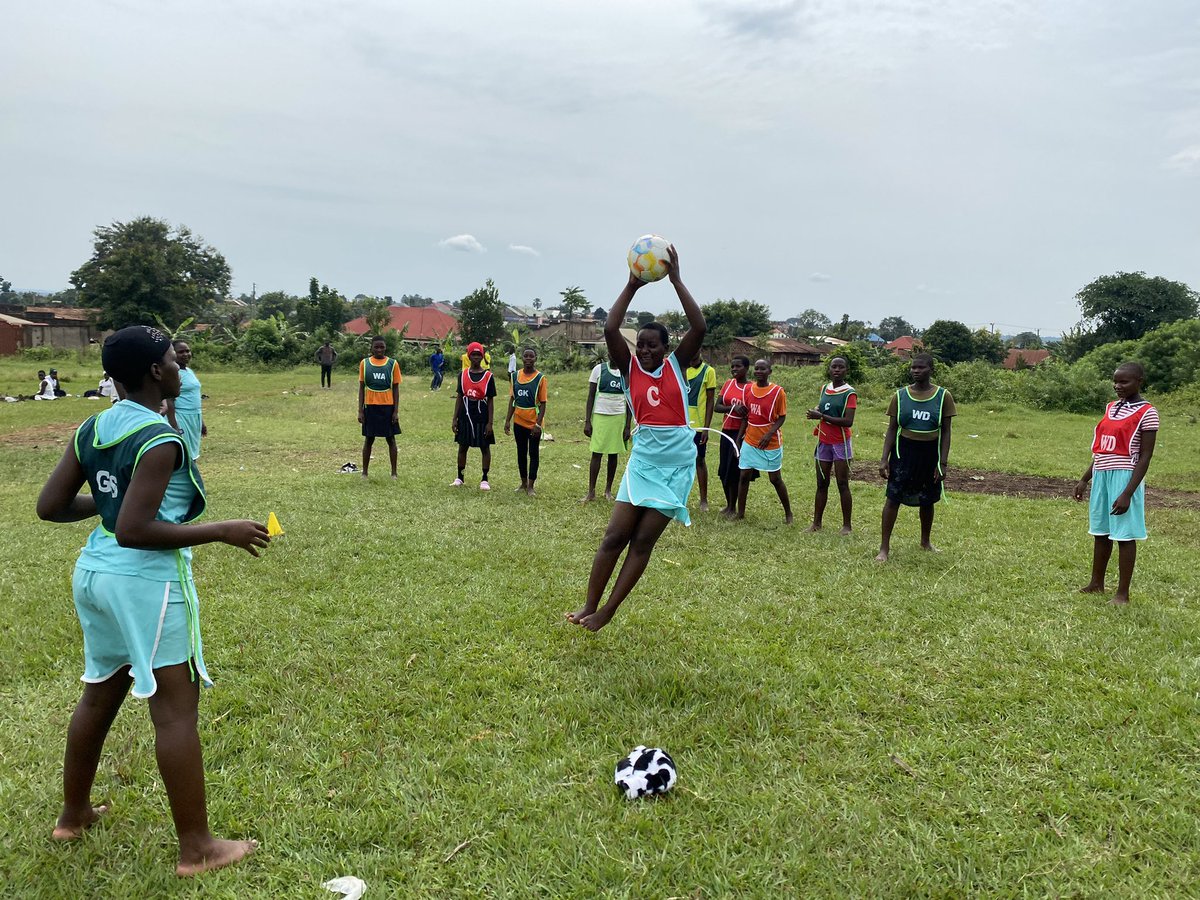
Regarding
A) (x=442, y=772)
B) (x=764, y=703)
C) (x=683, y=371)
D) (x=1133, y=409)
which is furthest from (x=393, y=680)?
(x=1133, y=409)

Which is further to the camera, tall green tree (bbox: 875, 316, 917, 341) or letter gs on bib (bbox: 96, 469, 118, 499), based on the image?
tall green tree (bbox: 875, 316, 917, 341)

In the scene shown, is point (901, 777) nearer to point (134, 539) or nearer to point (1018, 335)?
point (134, 539)

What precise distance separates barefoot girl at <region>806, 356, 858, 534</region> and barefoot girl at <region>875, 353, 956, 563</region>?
2.71 feet

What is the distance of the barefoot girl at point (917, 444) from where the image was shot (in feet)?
24.0

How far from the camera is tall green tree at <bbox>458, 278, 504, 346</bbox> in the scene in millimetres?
44156

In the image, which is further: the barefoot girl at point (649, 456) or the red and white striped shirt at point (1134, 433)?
the red and white striped shirt at point (1134, 433)

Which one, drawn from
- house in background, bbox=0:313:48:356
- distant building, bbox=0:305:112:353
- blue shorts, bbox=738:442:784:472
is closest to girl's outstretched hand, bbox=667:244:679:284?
blue shorts, bbox=738:442:784:472

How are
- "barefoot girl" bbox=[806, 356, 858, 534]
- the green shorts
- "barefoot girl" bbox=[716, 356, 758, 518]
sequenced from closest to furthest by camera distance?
"barefoot girl" bbox=[806, 356, 858, 534]
"barefoot girl" bbox=[716, 356, 758, 518]
the green shorts

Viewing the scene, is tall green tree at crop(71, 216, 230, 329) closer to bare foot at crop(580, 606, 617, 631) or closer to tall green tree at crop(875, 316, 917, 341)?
bare foot at crop(580, 606, 617, 631)

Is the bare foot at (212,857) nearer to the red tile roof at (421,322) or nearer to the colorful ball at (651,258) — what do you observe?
the colorful ball at (651,258)

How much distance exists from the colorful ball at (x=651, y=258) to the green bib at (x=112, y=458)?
3042 millimetres

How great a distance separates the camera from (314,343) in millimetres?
40125

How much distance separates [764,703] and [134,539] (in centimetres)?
322

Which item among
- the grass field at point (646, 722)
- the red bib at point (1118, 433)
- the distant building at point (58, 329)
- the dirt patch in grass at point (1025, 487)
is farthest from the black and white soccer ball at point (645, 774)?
the distant building at point (58, 329)
